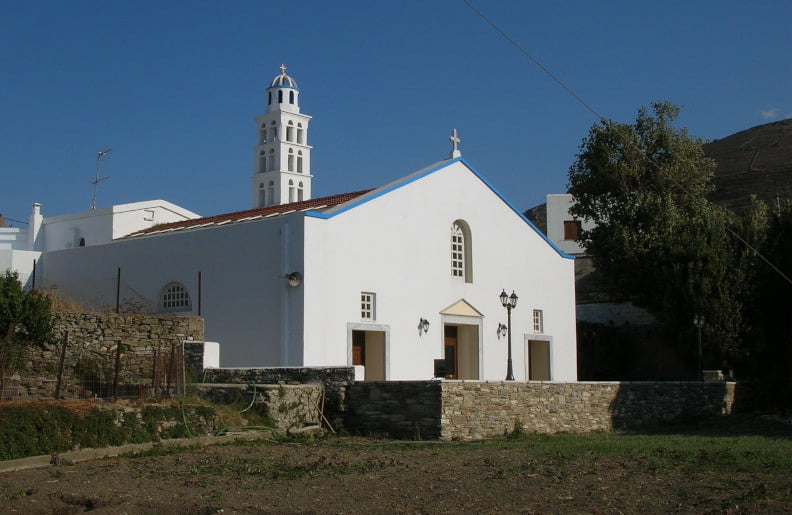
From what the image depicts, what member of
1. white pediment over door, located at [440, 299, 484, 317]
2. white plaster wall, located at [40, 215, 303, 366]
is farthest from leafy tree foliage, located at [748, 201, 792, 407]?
white plaster wall, located at [40, 215, 303, 366]

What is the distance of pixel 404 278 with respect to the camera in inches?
1090

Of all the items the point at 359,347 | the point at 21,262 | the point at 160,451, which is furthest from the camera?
the point at 21,262

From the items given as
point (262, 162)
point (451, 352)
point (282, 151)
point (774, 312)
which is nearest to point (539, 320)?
point (451, 352)

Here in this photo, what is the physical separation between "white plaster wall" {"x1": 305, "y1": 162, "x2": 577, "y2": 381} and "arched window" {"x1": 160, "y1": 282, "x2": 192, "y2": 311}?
537cm

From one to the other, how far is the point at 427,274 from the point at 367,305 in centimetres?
283

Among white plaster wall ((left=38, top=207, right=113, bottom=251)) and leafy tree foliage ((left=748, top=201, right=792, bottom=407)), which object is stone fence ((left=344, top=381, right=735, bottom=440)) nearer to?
leafy tree foliage ((left=748, top=201, right=792, bottom=407))

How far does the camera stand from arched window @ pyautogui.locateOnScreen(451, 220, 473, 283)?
1183 inches

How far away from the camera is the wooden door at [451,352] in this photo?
2981 cm

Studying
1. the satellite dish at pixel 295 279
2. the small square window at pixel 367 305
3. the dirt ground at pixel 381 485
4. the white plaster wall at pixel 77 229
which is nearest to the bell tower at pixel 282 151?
the white plaster wall at pixel 77 229

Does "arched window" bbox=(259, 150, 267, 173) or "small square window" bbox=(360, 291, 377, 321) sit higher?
"arched window" bbox=(259, 150, 267, 173)

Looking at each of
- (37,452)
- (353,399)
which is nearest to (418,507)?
(37,452)

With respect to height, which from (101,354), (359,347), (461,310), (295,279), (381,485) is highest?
(295,279)

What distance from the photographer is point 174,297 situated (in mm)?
28203

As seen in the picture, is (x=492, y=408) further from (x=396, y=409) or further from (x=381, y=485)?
(x=381, y=485)
